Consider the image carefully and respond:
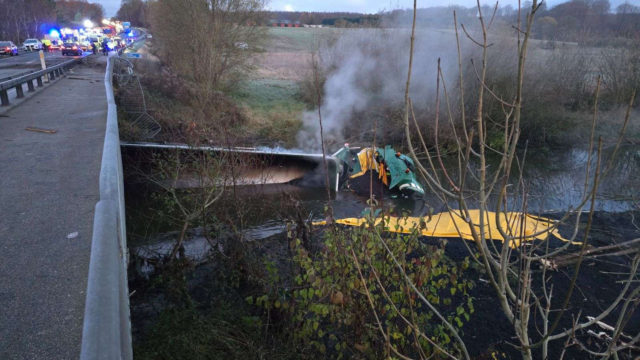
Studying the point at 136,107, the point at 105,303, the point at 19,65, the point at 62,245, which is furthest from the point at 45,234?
the point at 19,65

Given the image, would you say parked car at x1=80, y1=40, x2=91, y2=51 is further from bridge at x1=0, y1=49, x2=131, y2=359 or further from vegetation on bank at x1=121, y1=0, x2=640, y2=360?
bridge at x1=0, y1=49, x2=131, y2=359

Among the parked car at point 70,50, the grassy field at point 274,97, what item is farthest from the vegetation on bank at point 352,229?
the parked car at point 70,50

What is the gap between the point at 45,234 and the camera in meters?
4.19

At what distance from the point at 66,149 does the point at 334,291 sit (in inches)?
241

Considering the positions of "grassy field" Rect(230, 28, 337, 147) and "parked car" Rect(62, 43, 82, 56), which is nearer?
"grassy field" Rect(230, 28, 337, 147)

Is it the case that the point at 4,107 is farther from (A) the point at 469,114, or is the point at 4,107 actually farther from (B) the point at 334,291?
(A) the point at 469,114

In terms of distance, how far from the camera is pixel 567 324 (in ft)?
20.9

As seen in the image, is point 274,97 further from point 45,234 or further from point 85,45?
point 85,45

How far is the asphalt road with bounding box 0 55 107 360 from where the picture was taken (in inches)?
111

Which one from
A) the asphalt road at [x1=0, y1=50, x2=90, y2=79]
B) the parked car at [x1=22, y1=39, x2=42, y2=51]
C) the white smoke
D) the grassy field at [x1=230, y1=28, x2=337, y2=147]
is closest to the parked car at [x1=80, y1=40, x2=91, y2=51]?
the parked car at [x1=22, y1=39, x2=42, y2=51]

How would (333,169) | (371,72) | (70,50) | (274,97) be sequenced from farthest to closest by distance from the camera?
(70,50) → (274,97) → (371,72) → (333,169)

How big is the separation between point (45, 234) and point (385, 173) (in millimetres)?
12558

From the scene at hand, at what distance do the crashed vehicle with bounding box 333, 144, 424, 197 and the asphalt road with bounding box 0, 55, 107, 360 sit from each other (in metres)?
8.82

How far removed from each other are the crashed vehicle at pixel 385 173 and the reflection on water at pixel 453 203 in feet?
1.57
